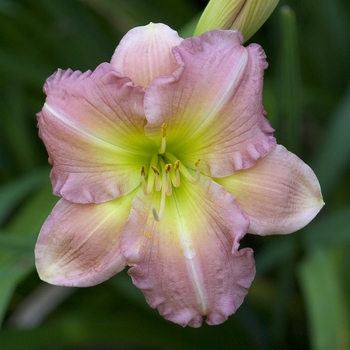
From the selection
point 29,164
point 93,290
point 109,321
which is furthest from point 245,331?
point 29,164

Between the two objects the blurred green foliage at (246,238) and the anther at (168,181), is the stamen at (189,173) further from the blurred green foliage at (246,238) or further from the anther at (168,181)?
the blurred green foliage at (246,238)

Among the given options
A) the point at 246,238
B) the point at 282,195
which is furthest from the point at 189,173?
the point at 246,238

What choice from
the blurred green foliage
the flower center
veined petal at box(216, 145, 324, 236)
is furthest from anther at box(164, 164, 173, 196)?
the blurred green foliage

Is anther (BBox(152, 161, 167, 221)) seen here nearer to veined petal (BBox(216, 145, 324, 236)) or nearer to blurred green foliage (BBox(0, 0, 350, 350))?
veined petal (BBox(216, 145, 324, 236))

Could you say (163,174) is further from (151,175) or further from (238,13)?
(238,13)

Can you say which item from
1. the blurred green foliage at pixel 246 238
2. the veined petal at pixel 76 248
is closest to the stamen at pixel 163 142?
the veined petal at pixel 76 248

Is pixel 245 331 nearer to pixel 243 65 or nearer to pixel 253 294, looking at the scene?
pixel 253 294
